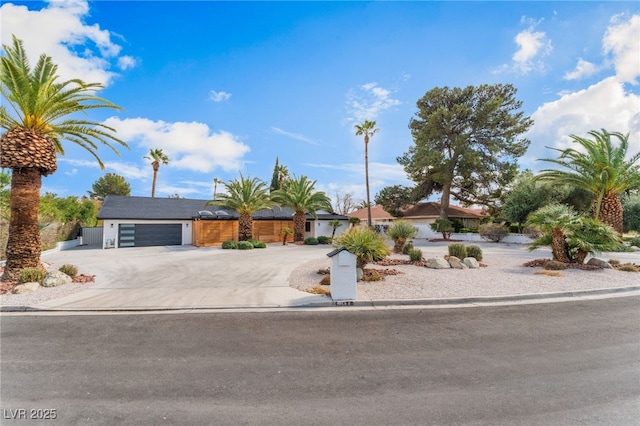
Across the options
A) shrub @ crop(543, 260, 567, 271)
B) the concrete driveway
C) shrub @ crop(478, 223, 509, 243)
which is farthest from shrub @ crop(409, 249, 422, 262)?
shrub @ crop(478, 223, 509, 243)

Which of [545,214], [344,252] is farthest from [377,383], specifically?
[545,214]

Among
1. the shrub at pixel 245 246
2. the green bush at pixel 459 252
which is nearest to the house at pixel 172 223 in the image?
the shrub at pixel 245 246

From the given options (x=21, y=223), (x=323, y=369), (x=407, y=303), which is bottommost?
(x=323, y=369)

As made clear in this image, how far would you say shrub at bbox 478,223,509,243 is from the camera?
2870cm

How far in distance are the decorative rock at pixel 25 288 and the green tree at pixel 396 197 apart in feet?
117

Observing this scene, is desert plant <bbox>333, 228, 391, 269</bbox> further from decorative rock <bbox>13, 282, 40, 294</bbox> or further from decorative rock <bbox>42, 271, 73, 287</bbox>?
decorative rock <bbox>13, 282, 40, 294</bbox>

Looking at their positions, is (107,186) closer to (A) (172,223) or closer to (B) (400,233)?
(A) (172,223)

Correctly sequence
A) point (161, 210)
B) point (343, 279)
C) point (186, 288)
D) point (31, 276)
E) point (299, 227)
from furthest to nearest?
point (299, 227) < point (161, 210) < point (31, 276) < point (186, 288) < point (343, 279)

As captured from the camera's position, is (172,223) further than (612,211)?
Yes

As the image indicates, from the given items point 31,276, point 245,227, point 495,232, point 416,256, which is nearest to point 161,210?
point 245,227

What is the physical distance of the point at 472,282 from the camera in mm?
10609

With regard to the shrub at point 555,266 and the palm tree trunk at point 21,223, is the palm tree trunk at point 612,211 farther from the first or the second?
the palm tree trunk at point 21,223

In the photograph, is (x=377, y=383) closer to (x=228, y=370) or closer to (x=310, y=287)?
(x=228, y=370)

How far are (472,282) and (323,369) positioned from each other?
7953 mm
